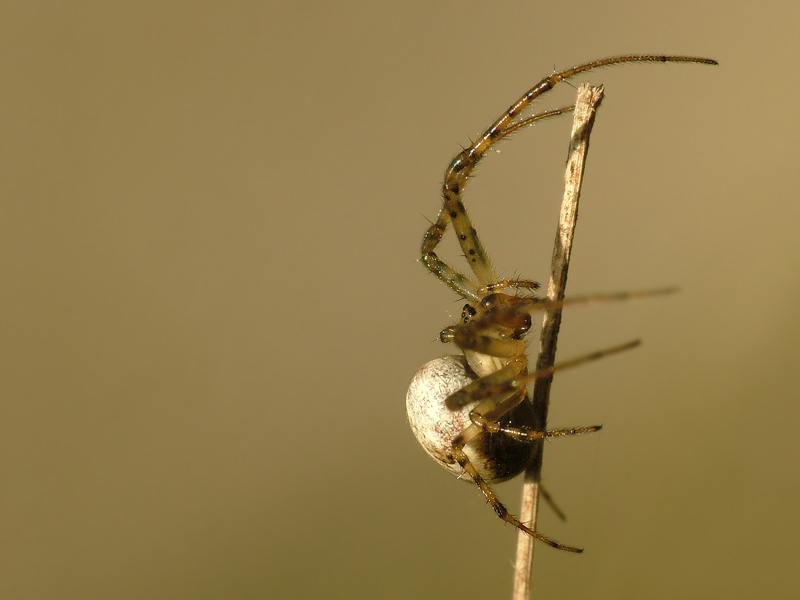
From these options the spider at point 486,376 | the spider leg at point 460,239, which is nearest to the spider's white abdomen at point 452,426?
the spider at point 486,376

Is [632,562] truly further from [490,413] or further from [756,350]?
[490,413]

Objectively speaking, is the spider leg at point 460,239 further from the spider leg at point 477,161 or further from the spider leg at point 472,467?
the spider leg at point 472,467

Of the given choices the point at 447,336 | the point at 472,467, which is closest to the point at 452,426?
the point at 472,467

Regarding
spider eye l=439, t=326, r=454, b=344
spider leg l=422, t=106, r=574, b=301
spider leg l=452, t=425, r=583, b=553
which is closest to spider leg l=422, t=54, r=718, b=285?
spider leg l=422, t=106, r=574, b=301

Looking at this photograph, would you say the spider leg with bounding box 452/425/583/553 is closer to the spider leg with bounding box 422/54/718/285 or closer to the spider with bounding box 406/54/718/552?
the spider with bounding box 406/54/718/552

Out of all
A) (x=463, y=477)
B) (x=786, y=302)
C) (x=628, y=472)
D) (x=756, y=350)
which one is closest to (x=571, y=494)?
(x=628, y=472)

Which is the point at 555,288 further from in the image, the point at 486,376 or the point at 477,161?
the point at 477,161
